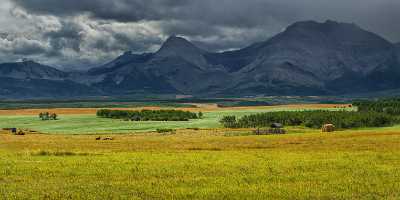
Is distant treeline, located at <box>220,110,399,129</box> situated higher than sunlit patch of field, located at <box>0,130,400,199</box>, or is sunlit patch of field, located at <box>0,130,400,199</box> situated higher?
sunlit patch of field, located at <box>0,130,400,199</box>

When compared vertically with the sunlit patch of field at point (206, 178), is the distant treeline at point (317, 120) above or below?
below

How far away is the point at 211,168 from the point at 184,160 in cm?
803

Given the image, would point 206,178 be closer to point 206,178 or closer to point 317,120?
point 206,178

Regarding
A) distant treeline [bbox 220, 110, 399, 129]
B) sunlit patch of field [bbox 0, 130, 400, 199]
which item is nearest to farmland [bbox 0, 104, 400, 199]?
sunlit patch of field [bbox 0, 130, 400, 199]

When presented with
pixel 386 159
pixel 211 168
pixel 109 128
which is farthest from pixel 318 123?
pixel 211 168

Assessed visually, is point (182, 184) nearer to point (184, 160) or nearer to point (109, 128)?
point (184, 160)

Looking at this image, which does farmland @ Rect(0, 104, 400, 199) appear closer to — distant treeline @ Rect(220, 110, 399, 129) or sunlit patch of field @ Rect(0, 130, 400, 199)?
sunlit patch of field @ Rect(0, 130, 400, 199)

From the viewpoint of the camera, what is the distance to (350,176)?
39812mm

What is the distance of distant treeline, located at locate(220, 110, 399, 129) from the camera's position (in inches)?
6457

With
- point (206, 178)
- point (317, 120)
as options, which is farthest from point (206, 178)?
point (317, 120)

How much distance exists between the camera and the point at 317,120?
558ft

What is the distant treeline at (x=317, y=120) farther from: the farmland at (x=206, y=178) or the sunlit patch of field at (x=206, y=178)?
the sunlit patch of field at (x=206, y=178)

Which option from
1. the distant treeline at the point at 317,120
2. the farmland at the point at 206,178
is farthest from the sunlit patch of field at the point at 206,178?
the distant treeline at the point at 317,120

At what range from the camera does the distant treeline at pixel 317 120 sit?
6457 inches
